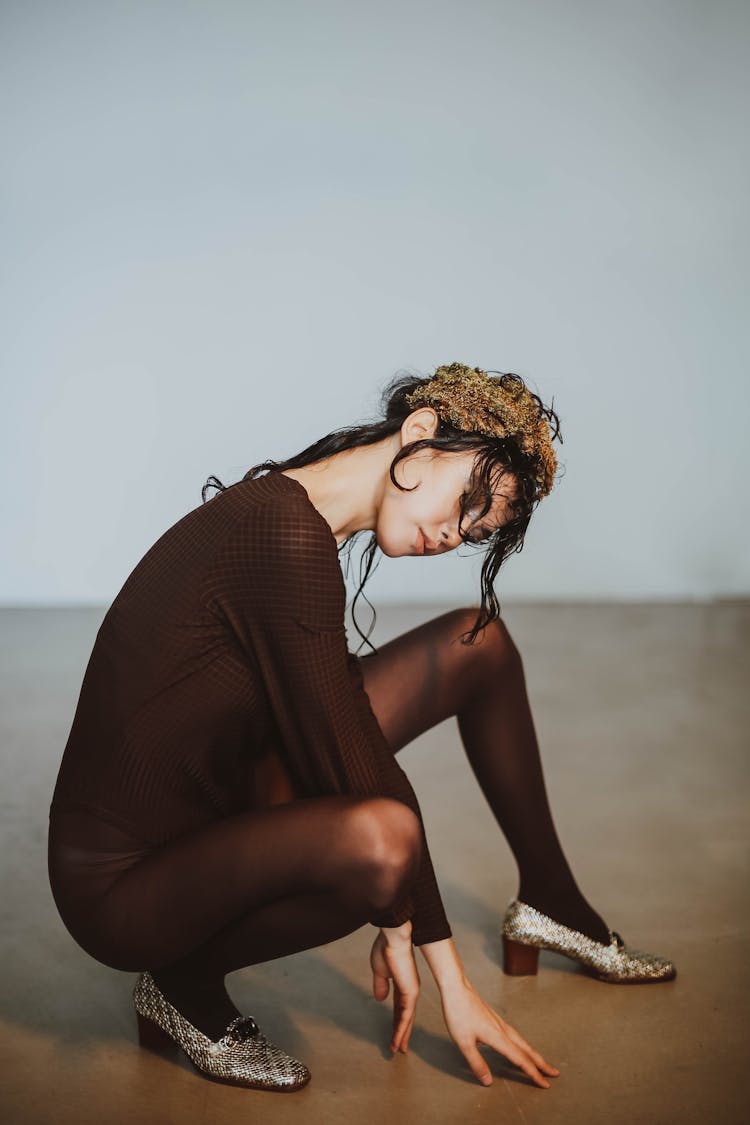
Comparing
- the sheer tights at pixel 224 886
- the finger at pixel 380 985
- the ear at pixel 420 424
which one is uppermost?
the ear at pixel 420 424

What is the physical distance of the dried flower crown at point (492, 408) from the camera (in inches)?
56.2

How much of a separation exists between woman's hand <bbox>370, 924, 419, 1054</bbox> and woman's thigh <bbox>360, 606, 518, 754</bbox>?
1.11 feet

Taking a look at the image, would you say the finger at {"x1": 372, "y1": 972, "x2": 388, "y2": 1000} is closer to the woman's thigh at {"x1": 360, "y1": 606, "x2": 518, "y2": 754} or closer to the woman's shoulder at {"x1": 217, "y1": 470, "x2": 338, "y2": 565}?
the woman's thigh at {"x1": 360, "y1": 606, "x2": 518, "y2": 754}

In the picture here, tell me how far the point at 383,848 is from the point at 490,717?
471 mm

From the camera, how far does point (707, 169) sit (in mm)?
4371

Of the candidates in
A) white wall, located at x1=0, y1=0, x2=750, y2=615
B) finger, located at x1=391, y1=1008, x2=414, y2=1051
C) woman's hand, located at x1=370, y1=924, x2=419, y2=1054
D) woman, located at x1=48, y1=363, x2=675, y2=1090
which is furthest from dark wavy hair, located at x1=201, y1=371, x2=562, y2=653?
white wall, located at x1=0, y1=0, x2=750, y2=615

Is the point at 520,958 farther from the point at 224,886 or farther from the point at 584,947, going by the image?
the point at 224,886

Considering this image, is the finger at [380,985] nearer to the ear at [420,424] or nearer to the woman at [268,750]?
the woman at [268,750]

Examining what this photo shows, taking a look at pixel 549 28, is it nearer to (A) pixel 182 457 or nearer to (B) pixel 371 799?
(A) pixel 182 457

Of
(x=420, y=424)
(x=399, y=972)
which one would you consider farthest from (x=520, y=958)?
(x=420, y=424)

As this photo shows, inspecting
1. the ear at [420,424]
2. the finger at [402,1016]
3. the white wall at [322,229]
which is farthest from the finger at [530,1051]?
the white wall at [322,229]

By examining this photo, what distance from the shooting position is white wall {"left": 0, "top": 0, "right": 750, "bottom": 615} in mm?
4125

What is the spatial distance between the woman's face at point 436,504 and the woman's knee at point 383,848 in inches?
12.8

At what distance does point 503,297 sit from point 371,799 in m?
3.33
